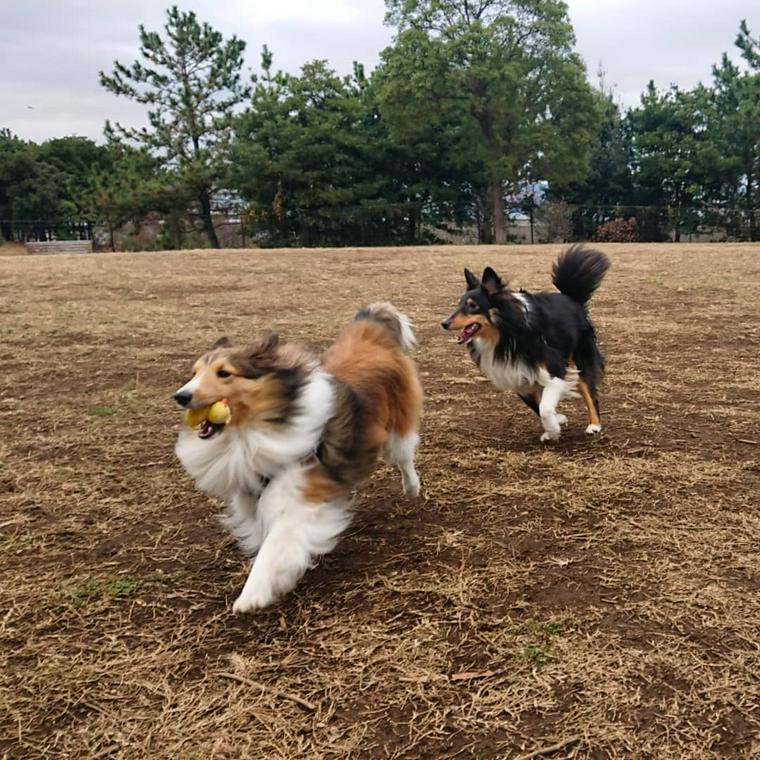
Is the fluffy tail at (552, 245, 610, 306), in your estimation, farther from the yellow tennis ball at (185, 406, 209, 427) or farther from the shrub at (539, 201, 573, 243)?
the shrub at (539, 201, 573, 243)

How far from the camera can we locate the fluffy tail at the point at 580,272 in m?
4.90

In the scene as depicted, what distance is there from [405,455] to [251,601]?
49.3 inches

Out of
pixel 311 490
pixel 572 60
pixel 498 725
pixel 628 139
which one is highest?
pixel 572 60

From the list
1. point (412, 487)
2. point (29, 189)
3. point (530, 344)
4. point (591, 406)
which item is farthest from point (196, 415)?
point (29, 189)

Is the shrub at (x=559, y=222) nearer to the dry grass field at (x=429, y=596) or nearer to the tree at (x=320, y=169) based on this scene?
the tree at (x=320, y=169)

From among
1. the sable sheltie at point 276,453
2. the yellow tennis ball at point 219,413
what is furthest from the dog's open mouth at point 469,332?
the yellow tennis ball at point 219,413

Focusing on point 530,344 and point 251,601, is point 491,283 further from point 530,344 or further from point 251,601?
point 251,601

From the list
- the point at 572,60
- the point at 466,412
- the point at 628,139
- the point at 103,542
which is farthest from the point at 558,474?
the point at 628,139

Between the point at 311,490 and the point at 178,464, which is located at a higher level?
the point at 311,490

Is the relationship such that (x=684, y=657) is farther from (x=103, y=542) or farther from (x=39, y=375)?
(x=39, y=375)

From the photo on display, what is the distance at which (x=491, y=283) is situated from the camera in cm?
458

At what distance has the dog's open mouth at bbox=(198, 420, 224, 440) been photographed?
2.75 meters

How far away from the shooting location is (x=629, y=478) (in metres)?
3.73

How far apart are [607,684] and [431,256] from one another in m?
15.5
